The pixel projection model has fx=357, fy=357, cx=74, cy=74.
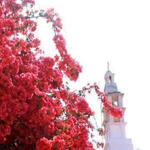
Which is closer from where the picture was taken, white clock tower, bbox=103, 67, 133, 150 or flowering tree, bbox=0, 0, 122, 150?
flowering tree, bbox=0, 0, 122, 150

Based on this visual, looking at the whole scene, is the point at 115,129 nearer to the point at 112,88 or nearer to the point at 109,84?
the point at 112,88

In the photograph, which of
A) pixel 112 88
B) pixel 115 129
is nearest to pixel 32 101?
pixel 115 129

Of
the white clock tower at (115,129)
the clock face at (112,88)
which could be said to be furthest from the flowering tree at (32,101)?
the clock face at (112,88)

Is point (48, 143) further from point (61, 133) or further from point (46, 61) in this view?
point (46, 61)

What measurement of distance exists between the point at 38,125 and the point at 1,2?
3201 mm

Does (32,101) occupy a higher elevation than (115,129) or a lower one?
lower

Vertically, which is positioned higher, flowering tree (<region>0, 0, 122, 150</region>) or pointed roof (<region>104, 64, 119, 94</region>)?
pointed roof (<region>104, 64, 119, 94</region>)

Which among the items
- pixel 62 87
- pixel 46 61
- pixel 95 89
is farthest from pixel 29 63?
pixel 95 89

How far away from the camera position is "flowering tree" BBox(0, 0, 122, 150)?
551 centimetres

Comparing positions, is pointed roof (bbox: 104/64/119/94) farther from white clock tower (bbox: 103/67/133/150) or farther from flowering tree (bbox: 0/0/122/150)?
flowering tree (bbox: 0/0/122/150)

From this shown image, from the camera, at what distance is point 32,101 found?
5.86 m

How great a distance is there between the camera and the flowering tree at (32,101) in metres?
5.51

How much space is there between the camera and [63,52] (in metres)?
8.34

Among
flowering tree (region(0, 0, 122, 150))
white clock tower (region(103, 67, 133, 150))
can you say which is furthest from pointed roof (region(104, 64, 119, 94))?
flowering tree (region(0, 0, 122, 150))
